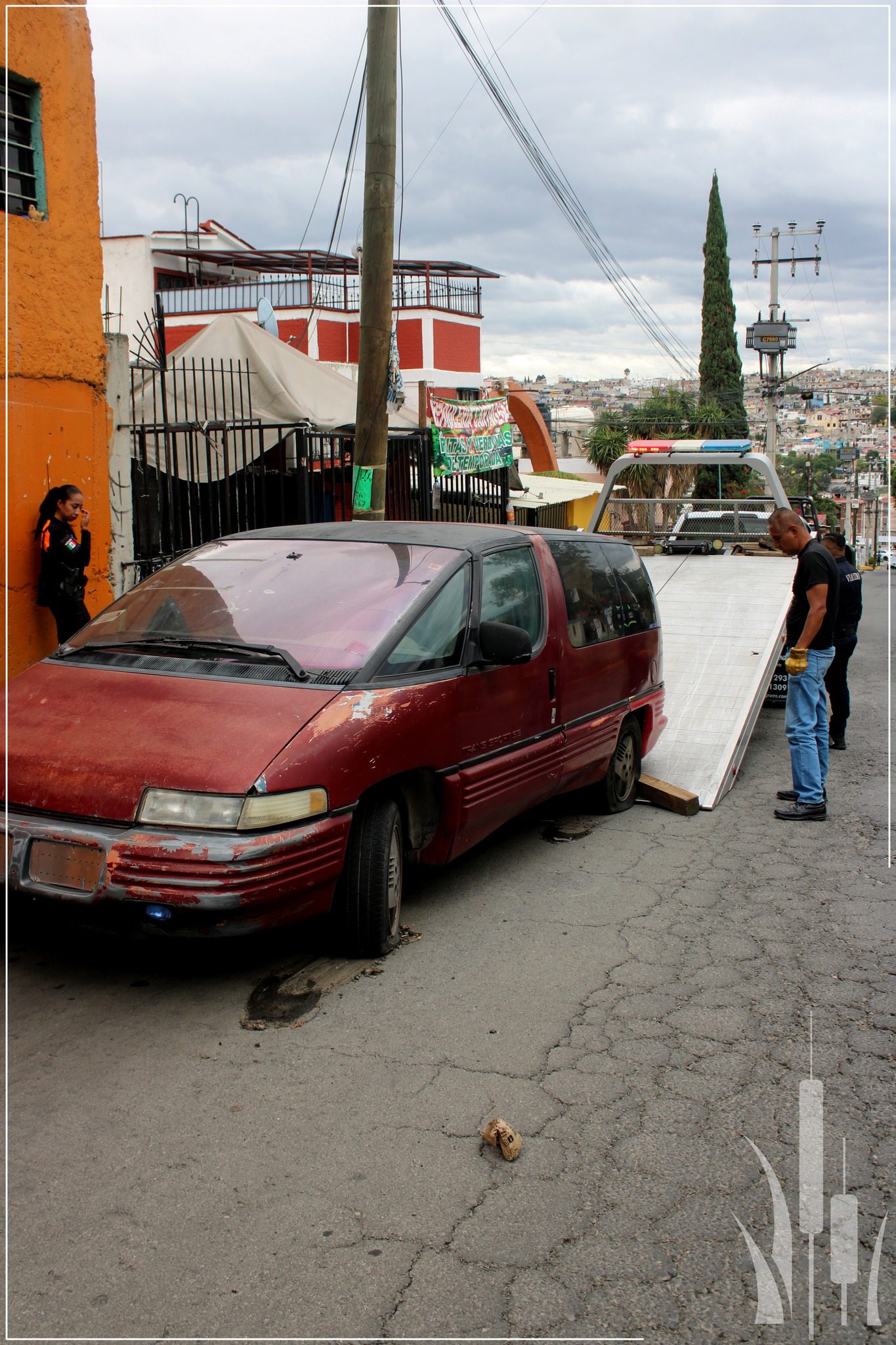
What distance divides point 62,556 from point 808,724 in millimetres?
4868

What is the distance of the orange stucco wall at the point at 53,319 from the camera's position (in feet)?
23.9

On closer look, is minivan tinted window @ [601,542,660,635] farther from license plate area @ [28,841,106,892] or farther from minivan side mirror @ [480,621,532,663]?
license plate area @ [28,841,106,892]

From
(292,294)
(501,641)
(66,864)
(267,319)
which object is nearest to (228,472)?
(501,641)

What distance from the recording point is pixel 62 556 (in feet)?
23.5

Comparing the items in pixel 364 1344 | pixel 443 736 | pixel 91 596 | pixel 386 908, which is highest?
pixel 91 596

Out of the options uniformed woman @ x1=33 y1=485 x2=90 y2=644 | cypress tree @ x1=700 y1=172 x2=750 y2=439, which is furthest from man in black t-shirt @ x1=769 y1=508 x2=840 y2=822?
cypress tree @ x1=700 y1=172 x2=750 y2=439

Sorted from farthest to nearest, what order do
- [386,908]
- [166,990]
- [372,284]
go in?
[372,284], [386,908], [166,990]

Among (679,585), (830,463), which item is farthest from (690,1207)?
(830,463)

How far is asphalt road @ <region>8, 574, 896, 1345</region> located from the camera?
2535mm

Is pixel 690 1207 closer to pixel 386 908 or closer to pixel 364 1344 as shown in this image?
pixel 364 1344

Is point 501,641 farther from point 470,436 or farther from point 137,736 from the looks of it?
point 470,436

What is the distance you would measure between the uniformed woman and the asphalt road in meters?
3.27

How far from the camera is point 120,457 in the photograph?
28.1 feet

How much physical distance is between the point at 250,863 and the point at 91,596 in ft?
16.7
